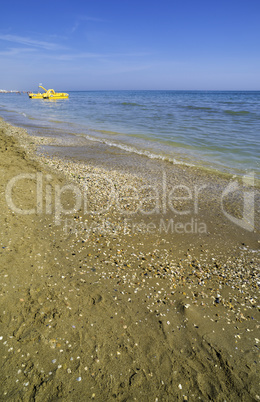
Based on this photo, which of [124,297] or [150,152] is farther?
[150,152]

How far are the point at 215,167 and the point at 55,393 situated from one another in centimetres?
1126

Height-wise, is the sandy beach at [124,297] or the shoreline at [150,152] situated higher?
the shoreline at [150,152]

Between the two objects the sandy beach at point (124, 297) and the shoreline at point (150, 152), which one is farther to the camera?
the shoreline at point (150, 152)

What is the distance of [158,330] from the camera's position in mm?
3615

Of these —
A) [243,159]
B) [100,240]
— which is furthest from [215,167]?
[100,240]

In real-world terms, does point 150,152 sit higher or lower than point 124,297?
higher

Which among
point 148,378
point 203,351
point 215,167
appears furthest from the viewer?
point 215,167

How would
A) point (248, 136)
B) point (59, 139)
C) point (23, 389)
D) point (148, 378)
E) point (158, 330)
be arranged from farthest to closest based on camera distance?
point (248, 136) < point (59, 139) < point (158, 330) < point (148, 378) < point (23, 389)

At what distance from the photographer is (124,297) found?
4.12 meters

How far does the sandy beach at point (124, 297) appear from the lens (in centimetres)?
293

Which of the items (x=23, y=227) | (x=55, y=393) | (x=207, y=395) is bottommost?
(x=207, y=395)

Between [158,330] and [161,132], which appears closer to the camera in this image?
[158,330]

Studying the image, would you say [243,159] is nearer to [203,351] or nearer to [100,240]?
[100,240]

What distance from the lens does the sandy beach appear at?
293cm
